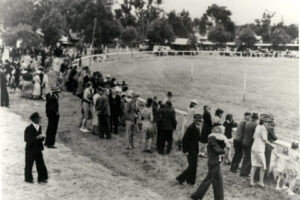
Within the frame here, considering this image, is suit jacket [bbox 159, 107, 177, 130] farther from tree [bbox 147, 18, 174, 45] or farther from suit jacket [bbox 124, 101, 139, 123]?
tree [bbox 147, 18, 174, 45]

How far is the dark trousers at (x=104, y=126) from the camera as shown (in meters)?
13.1

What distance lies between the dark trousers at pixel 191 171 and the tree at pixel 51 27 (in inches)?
1079

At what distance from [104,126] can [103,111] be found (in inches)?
19.0

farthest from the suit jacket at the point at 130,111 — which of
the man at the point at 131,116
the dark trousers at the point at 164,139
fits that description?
the dark trousers at the point at 164,139

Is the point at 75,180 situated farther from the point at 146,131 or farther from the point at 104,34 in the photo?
the point at 104,34

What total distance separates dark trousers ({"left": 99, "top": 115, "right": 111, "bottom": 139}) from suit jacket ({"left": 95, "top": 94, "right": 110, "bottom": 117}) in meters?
0.15

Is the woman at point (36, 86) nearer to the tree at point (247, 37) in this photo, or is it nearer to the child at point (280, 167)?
the child at point (280, 167)

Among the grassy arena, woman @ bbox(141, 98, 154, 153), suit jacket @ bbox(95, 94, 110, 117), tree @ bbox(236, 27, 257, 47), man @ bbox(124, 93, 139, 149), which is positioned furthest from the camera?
tree @ bbox(236, 27, 257, 47)

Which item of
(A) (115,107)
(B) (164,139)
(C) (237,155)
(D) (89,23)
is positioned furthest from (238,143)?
(D) (89,23)

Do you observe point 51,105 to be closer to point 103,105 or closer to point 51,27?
A: point 103,105

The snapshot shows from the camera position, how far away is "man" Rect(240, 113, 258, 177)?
1030cm

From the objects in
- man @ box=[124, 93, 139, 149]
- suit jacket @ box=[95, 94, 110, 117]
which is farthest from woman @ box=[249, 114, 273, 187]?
suit jacket @ box=[95, 94, 110, 117]

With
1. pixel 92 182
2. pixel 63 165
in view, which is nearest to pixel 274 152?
pixel 92 182

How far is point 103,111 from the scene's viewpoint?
1305 centimetres
